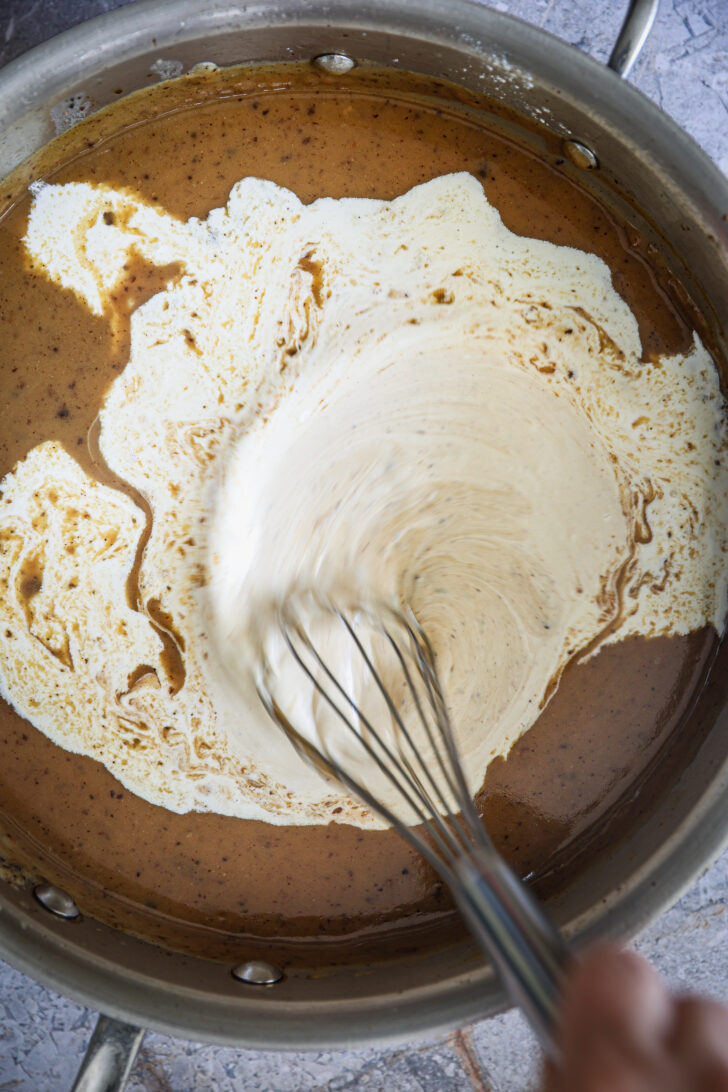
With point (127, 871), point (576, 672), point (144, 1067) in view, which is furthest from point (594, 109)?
point (144, 1067)

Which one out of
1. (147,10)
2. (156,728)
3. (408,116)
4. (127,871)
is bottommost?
(127,871)

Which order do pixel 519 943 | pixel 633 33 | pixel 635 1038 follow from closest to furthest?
pixel 635 1038
pixel 519 943
pixel 633 33

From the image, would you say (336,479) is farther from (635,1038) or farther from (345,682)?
(635,1038)

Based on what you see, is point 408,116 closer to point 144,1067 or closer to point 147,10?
point 147,10

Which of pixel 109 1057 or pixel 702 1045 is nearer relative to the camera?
pixel 702 1045

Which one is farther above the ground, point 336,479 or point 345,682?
point 336,479

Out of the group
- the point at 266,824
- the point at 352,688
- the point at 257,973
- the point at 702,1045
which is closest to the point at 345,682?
the point at 352,688
